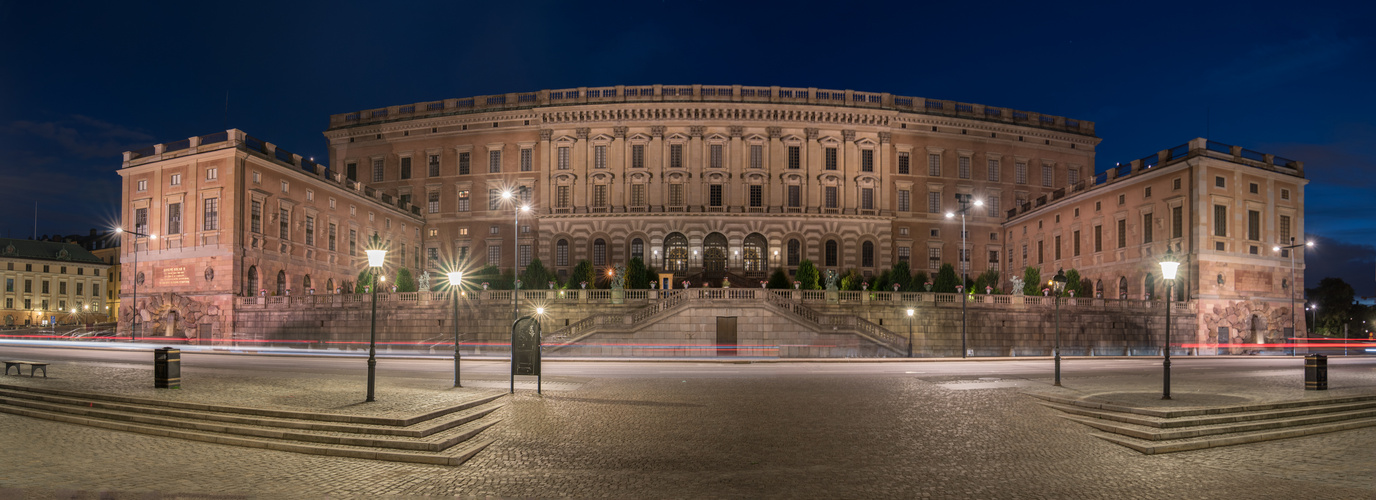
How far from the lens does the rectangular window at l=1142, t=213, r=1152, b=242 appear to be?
52.0 metres

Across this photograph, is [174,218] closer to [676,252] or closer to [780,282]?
[676,252]

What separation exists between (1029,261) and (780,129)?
2340 centimetres

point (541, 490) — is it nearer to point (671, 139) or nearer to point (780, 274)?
point (780, 274)

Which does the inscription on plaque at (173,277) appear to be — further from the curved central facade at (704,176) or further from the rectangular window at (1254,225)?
the rectangular window at (1254,225)

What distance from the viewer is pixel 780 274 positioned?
190 ft

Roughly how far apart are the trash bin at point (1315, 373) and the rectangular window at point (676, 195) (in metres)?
48.6

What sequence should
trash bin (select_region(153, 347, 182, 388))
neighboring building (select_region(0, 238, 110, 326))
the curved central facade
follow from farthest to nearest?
neighboring building (select_region(0, 238, 110, 326)) < the curved central facade < trash bin (select_region(153, 347, 182, 388))

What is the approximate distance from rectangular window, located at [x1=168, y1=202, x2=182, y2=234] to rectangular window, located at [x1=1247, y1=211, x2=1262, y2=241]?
6707cm

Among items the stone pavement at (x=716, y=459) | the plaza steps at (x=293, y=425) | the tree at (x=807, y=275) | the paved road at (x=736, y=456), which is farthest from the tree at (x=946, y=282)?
the plaza steps at (x=293, y=425)

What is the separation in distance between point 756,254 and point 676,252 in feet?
21.5

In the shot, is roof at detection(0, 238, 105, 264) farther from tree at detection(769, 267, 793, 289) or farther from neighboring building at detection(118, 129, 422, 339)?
tree at detection(769, 267, 793, 289)

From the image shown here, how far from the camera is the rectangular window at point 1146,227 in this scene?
52.0m

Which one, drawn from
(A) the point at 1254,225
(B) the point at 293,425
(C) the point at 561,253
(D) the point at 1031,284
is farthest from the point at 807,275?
(B) the point at 293,425

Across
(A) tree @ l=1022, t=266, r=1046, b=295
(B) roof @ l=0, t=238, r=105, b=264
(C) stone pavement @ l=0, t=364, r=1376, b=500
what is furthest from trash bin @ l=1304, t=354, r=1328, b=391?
(B) roof @ l=0, t=238, r=105, b=264
